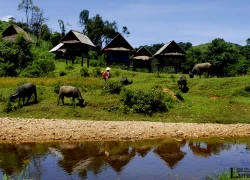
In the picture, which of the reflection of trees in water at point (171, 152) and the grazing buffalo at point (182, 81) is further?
the grazing buffalo at point (182, 81)

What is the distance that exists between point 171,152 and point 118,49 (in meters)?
26.1

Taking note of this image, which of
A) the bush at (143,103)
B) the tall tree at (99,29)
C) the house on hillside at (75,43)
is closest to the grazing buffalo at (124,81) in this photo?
the bush at (143,103)

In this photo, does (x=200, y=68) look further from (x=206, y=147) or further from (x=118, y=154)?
(x=118, y=154)

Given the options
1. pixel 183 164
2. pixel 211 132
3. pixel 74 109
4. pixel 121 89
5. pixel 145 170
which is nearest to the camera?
pixel 145 170

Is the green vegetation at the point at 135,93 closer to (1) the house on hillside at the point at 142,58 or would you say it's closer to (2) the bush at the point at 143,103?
(2) the bush at the point at 143,103

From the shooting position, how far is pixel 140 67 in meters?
44.4

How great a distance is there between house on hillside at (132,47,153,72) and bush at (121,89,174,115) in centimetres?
2121

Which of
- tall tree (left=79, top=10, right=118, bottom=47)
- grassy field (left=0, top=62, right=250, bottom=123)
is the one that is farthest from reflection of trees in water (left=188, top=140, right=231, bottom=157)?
tall tree (left=79, top=10, right=118, bottom=47)

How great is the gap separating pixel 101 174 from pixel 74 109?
10.5 meters

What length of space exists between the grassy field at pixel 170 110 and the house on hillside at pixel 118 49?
1115cm

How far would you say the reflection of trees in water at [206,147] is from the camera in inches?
557

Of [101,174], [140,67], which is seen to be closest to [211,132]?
[101,174]

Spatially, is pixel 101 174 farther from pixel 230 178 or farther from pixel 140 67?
pixel 140 67

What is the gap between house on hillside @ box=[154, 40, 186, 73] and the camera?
38.8 m
